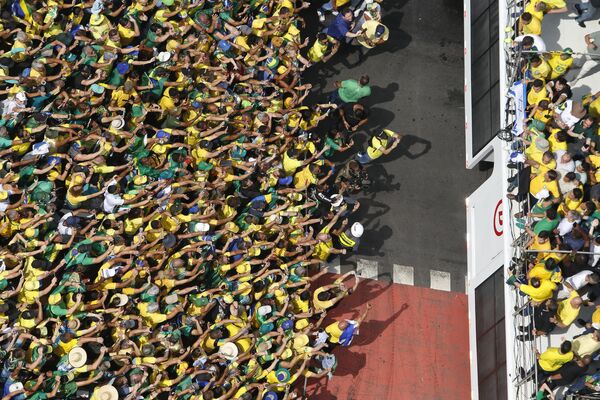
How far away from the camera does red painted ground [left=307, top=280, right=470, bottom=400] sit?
20.3m

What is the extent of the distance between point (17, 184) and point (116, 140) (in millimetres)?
2162

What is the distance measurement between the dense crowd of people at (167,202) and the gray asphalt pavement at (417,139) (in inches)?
41.0

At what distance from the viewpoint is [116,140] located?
19062mm

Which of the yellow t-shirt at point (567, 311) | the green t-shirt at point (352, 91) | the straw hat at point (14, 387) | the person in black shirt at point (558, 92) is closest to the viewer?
the straw hat at point (14, 387)

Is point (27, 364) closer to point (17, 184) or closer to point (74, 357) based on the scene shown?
point (74, 357)

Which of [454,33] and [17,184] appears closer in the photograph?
[17,184]

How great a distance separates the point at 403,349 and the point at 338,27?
759cm

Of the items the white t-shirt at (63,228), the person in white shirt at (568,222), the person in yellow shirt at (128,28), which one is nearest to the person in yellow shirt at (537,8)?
the person in white shirt at (568,222)

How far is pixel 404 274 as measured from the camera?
21.6 m

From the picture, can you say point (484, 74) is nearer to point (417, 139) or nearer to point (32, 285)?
point (417, 139)

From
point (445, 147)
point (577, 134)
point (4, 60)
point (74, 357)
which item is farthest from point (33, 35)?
point (577, 134)

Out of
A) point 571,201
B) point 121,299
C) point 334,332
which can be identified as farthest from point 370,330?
point 121,299

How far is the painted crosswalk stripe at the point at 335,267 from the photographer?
68.9ft

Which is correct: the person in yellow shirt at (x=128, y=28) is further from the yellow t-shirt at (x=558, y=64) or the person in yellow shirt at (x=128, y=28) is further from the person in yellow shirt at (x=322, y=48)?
the yellow t-shirt at (x=558, y=64)
